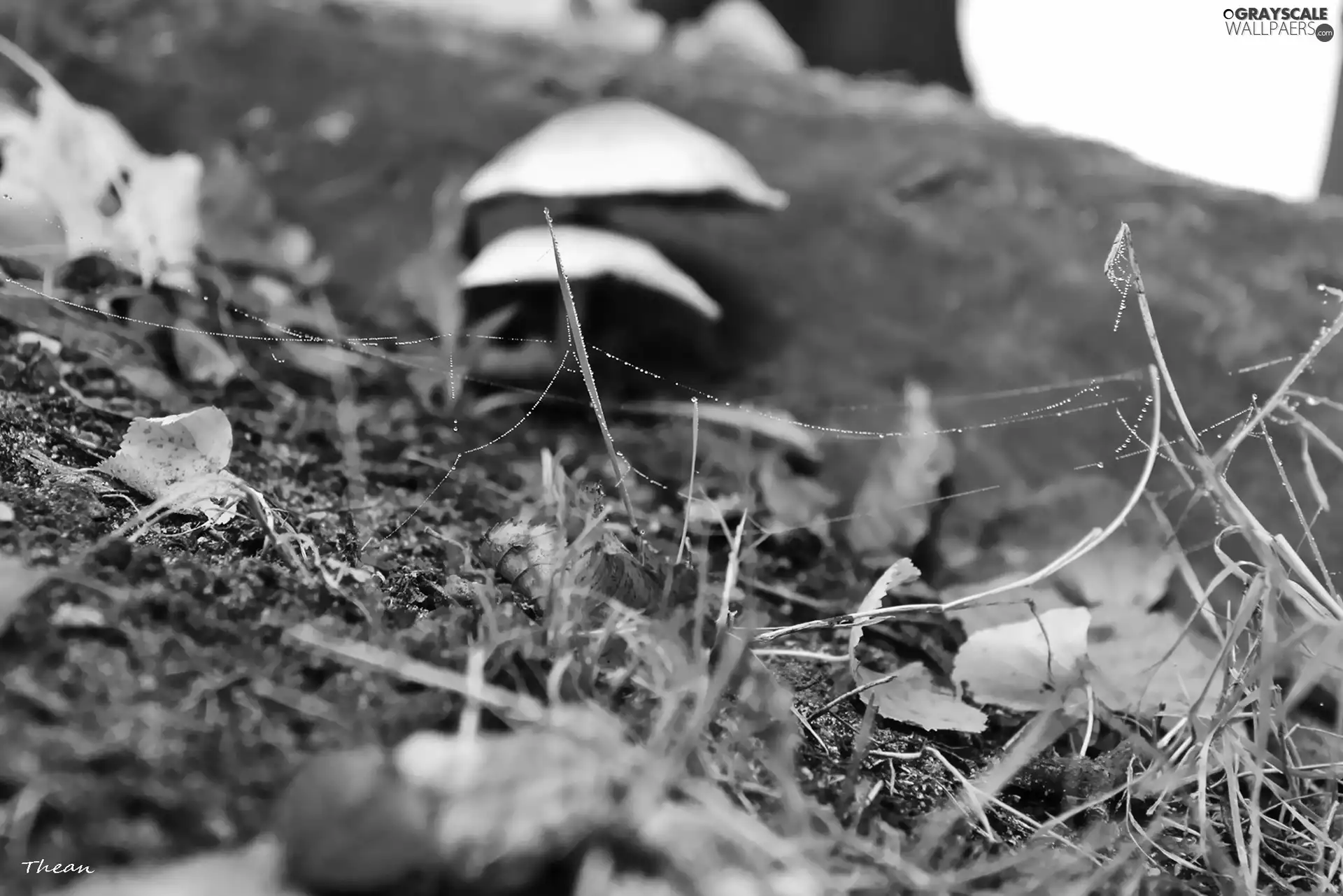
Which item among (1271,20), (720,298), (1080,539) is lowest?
(1080,539)

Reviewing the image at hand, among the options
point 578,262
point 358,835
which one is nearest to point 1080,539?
point 578,262

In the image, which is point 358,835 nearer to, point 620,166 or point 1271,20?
point 620,166

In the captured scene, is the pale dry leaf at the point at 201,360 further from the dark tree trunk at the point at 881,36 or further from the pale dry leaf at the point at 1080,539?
the dark tree trunk at the point at 881,36

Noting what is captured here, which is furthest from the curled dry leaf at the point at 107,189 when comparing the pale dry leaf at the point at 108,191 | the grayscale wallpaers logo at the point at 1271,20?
the grayscale wallpaers logo at the point at 1271,20

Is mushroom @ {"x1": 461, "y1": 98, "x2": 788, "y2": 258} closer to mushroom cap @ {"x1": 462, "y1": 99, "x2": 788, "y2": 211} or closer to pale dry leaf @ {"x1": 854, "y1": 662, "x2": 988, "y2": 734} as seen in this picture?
mushroom cap @ {"x1": 462, "y1": 99, "x2": 788, "y2": 211}

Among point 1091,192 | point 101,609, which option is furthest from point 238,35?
point 1091,192

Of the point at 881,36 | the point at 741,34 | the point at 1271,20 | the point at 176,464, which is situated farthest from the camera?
the point at 881,36

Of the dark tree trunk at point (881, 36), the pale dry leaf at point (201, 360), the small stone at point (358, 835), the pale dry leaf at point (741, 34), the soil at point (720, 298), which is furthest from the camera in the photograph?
the dark tree trunk at point (881, 36)
